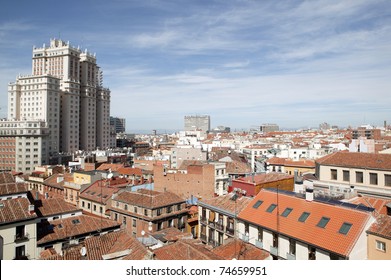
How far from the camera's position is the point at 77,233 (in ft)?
26.6

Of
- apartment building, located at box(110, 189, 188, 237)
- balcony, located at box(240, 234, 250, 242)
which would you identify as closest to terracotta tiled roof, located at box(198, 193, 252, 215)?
balcony, located at box(240, 234, 250, 242)

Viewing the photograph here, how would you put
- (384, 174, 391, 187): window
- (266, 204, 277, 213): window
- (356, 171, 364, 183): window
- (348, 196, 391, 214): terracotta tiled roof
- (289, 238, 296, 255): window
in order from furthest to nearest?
(356, 171, 364, 183): window, (384, 174, 391, 187): window, (348, 196, 391, 214): terracotta tiled roof, (266, 204, 277, 213): window, (289, 238, 296, 255): window

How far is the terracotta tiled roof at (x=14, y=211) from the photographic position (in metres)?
6.06

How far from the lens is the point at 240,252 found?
5336mm

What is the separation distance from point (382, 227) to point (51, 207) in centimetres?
832

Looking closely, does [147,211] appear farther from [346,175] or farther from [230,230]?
[346,175]

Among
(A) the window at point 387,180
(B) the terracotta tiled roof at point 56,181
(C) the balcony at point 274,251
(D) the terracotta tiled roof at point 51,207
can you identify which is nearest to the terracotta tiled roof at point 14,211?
(D) the terracotta tiled roof at point 51,207

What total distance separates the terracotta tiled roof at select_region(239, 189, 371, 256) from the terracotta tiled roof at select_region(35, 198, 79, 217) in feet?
18.0

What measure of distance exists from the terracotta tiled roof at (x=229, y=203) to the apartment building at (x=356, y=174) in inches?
92.5

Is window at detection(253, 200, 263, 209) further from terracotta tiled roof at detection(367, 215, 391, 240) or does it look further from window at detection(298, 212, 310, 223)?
terracotta tiled roof at detection(367, 215, 391, 240)

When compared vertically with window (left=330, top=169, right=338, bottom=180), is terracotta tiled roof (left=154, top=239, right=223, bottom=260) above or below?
below

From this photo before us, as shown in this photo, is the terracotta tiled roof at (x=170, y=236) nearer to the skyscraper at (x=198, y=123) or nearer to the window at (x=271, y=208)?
the window at (x=271, y=208)

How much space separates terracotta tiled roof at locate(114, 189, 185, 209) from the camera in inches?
409

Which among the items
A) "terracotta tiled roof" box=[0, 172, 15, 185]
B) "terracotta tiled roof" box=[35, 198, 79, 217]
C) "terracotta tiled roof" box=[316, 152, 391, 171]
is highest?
"terracotta tiled roof" box=[316, 152, 391, 171]
